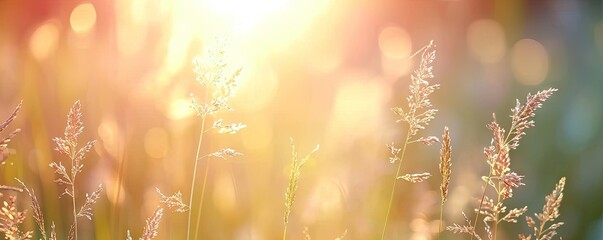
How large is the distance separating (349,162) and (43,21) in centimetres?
100

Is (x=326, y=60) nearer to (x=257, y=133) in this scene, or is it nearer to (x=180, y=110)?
(x=257, y=133)

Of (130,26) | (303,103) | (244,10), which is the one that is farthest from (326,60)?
(130,26)

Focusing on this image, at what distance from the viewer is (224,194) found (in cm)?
192

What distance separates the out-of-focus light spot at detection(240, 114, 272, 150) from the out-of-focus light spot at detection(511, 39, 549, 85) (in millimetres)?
814

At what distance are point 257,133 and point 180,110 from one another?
0.83 feet

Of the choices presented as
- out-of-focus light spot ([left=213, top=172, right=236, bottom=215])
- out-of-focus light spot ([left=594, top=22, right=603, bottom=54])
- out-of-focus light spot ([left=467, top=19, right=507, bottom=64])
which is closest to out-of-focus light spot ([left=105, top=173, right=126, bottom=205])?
out-of-focus light spot ([left=213, top=172, right=236, bottom=215])

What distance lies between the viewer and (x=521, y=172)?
222 cm

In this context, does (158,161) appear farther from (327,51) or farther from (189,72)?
(327,51)

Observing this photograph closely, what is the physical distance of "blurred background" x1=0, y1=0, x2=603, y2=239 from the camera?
186 cm

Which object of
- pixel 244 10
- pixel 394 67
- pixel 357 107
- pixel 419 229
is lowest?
pixel 419 229

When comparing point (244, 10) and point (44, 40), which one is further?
point (44, 40)

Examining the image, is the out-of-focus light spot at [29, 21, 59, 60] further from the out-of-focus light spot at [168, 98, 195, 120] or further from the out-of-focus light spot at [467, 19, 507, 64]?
the out-of-focus light spot at [467, 19, 507, 64]

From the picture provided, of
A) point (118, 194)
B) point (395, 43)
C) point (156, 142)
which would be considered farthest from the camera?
point (395, 43)

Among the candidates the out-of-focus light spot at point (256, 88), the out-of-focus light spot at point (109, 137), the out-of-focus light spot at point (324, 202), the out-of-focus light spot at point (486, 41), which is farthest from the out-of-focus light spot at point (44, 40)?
the out-of-focus light spot at point (486, 41)
